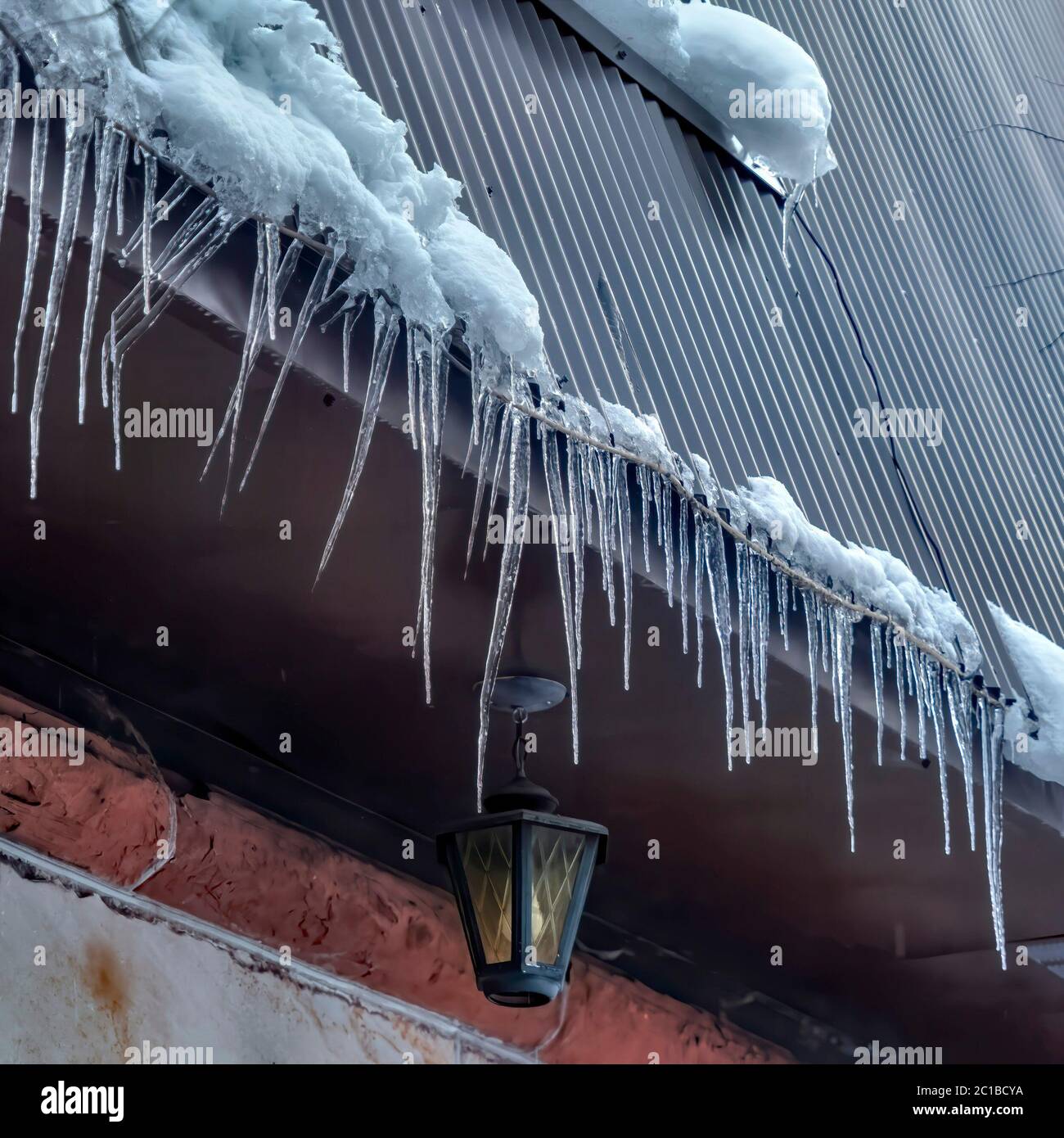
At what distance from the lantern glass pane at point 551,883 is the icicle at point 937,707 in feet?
4.50

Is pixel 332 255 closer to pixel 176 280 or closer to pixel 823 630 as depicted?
pixel 176 280

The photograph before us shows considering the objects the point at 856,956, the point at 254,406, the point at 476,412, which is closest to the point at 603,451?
the point at 476,412

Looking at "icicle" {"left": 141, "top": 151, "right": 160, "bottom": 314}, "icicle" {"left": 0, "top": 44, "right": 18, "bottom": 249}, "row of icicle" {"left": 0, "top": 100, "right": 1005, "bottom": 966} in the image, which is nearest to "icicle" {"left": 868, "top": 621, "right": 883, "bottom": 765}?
"row of icicle" {"left": 0, "top": 100, "right": 1005, "bottom": 966}

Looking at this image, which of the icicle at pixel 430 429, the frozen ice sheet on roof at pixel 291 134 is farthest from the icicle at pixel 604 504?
the icicle at pixel 430 429

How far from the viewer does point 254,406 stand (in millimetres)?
3285

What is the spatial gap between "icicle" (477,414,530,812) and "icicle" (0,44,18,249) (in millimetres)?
1284

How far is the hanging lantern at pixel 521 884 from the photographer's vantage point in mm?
3934

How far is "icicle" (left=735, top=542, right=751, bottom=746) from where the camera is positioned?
4.17m

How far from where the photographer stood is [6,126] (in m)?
2.73

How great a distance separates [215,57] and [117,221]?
0.55 meters

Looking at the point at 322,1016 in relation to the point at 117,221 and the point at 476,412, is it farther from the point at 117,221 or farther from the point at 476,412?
the point at 117,221

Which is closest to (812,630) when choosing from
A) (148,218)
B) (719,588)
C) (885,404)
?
(719,588)

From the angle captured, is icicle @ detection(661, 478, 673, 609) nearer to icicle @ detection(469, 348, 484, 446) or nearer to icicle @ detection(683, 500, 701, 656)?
icicle @ detection(683, 500, 701, 656)

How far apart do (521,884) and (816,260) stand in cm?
312
